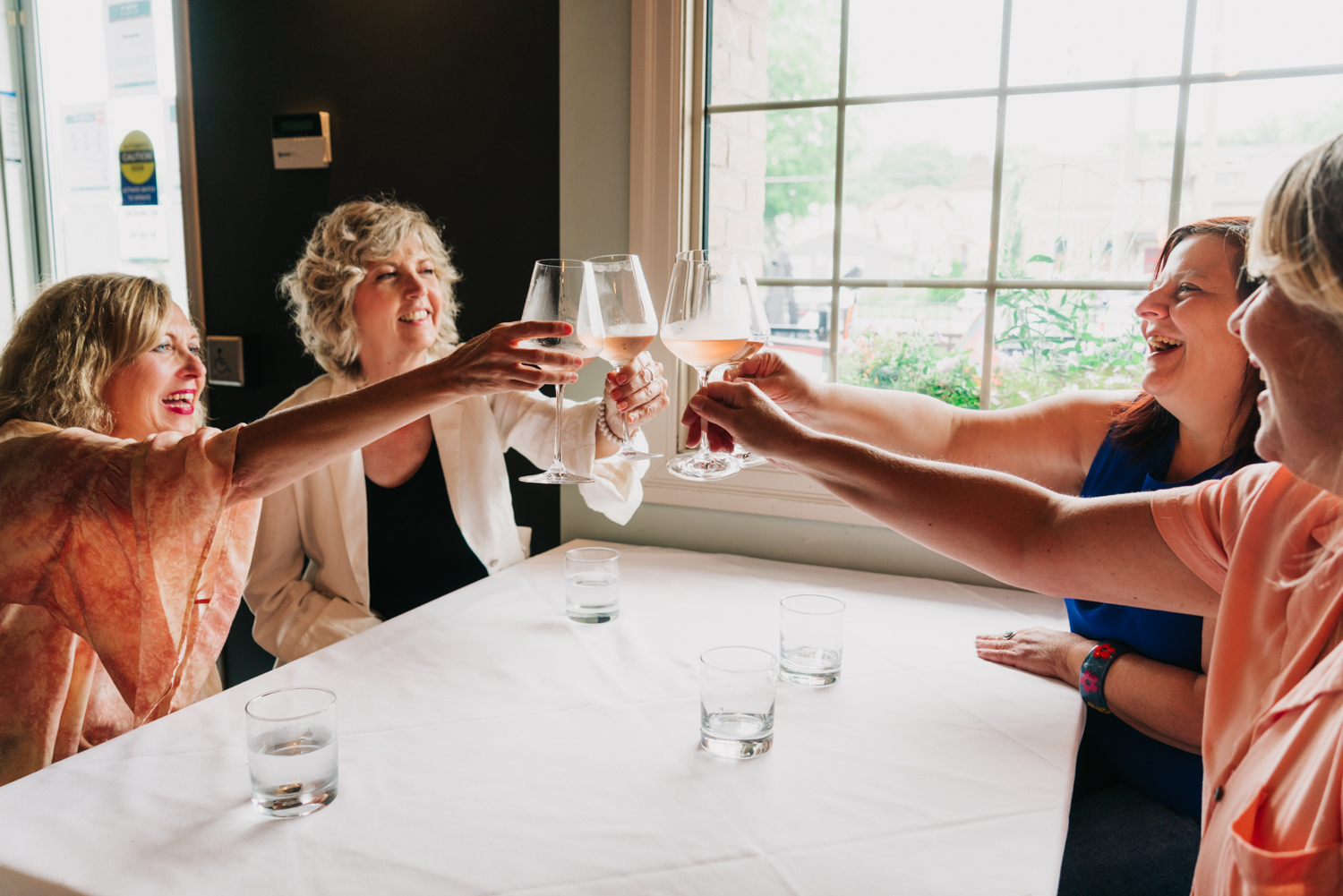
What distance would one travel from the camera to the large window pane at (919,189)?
1925 mm

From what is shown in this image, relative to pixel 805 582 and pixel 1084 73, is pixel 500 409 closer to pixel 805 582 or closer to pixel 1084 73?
pixel 805 582

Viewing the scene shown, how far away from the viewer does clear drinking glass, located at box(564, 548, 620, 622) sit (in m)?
1.43

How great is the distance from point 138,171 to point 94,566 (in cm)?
218

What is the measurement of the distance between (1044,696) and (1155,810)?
0.81 feet

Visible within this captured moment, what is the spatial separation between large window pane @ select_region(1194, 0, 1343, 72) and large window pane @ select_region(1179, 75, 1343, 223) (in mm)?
40

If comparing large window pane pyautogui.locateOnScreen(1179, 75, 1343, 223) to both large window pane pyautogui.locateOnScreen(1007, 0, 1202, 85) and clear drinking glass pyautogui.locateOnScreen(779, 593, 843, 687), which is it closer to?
large window pane pyautogui.locateOnScreen(1007, 0, 1202, 85)

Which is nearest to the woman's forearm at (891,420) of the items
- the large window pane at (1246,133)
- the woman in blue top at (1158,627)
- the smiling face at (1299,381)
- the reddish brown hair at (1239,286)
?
the woman in blue top at (1158,627)

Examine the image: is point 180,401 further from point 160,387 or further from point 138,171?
point 138,171

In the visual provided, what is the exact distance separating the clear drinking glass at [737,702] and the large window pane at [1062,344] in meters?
1.22

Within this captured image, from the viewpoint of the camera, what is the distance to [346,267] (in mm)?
2004

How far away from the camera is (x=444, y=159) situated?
7.63 ft

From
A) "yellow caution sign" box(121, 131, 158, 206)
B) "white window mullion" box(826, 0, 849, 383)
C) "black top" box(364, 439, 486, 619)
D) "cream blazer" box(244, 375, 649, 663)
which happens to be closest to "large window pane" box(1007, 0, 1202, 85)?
"white window mullion" box(826, 0, 849, 383)

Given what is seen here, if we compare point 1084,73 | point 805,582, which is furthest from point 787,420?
point 1084,73

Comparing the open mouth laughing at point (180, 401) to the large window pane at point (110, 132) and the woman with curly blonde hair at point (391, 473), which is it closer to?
the woman with curly blonde hair at point (391, 473)
